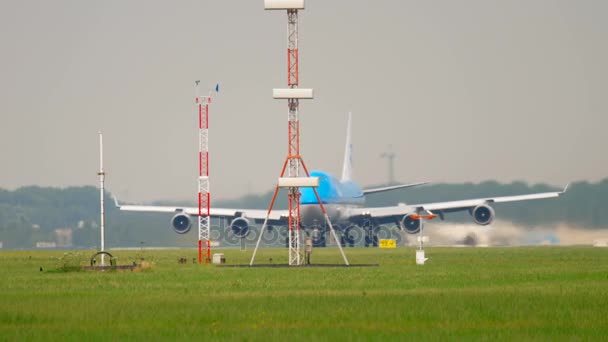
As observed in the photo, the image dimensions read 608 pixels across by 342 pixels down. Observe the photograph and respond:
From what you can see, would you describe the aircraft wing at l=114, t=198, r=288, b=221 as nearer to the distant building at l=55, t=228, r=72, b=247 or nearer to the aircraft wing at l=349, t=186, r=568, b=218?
the aircraft wing at l=349, t=186, r=568, b=218

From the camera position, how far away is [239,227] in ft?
365

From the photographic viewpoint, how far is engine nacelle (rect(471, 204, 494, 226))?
107750 millimetres

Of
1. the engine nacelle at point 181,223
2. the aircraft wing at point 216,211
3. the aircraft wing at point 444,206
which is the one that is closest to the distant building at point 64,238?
the aircraft wing at point 216,211

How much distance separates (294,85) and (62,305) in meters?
30.3

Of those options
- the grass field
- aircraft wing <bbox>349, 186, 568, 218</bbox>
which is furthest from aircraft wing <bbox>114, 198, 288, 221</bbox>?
the grass field

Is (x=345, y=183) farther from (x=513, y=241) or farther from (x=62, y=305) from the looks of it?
(x=62, y=305)

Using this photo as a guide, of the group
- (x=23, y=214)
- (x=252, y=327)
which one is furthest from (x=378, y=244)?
(x=252, y=327)

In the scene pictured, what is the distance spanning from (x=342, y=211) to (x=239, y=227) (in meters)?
9.40

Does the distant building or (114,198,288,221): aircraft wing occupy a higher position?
(114,198,288,221): aircraft wing

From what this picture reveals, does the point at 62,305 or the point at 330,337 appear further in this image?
the point at 62,305

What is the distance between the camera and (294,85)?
201ft

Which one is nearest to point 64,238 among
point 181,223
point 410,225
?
point 181,223

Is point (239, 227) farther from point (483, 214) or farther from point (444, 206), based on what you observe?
point (483, 214)

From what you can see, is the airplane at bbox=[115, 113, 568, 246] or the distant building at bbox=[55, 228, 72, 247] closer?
the airplane at bbox=[115, 113, 568, 246]
